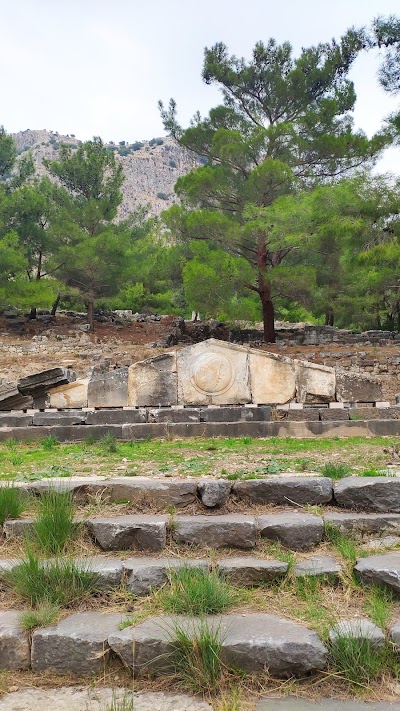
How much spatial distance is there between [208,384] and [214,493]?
6261 millimetres

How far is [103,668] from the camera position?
3072 mm

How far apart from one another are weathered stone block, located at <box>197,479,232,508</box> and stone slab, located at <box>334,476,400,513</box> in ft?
2.63

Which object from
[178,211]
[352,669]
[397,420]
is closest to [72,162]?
[178,211]

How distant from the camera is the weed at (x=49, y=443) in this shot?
28.6ft

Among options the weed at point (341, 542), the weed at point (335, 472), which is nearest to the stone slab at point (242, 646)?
the weed at point (341, 542)

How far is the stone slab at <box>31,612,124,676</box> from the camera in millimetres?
3078

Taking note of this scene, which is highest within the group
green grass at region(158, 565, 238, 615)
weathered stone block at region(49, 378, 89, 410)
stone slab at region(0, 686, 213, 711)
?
weathered stone block at region(49, 378, 89, 410)

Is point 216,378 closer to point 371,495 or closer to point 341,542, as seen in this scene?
point 371,495

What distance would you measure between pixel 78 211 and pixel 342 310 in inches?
487

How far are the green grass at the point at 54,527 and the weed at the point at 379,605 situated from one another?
72.5 inches

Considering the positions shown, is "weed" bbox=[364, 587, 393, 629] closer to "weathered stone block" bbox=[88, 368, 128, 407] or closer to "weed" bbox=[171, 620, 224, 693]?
"weed" bbox=[171, 620, 224, 693]

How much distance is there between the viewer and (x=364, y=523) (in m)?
4.14

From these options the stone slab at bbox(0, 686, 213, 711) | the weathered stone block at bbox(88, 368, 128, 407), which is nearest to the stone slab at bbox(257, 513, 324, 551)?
the stone slab at bbox(0, 686, 213, 711)

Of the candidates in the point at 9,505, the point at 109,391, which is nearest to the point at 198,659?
the point at 9,505
